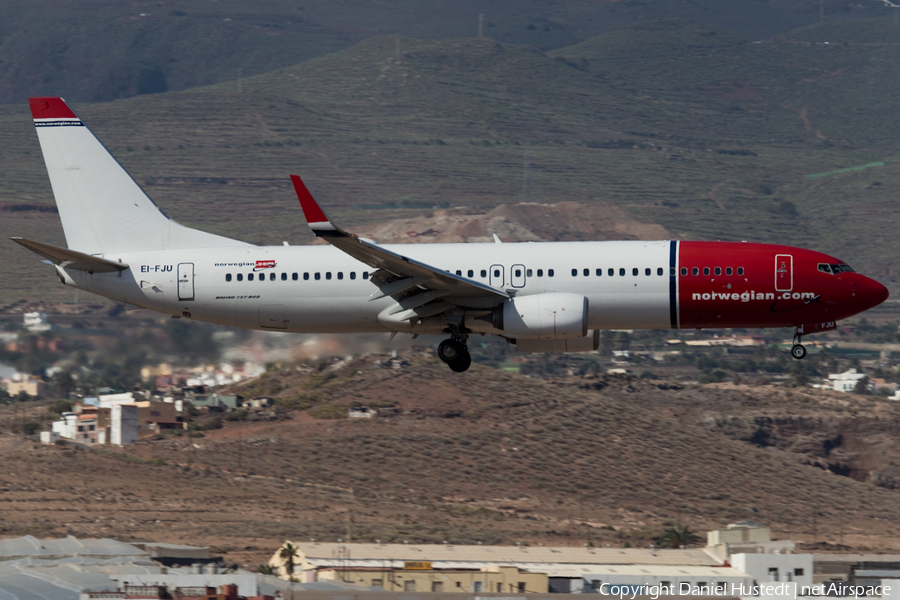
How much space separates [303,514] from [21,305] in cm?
8071

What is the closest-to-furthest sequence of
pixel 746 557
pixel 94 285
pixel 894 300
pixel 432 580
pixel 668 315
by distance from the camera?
pixel 668 315, pixel 94 285, pixel 432 580, pixel 746 557, pixel 894 300

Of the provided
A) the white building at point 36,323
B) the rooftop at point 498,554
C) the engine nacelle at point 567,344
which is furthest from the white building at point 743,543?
the white building at point 36,323

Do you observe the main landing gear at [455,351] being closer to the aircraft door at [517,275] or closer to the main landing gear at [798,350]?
the aircraft door at [517,275]

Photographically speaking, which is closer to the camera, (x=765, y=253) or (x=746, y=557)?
(x=765, y=253)

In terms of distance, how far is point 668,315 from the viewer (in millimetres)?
41469

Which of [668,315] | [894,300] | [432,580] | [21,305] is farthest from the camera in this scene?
[894,300]

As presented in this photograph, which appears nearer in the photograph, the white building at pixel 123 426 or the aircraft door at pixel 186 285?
the aircraft door at pixel 186 285

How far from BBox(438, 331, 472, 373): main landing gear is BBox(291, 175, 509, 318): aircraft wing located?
1415mm

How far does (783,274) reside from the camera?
41.3 m

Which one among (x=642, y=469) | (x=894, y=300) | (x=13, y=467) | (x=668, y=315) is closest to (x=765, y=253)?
(x=668, y=315)

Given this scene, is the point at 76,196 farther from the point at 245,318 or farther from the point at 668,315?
the point at 668,315

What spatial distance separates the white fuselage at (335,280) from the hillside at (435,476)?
28.2 meters

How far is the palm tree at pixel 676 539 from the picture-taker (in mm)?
71688

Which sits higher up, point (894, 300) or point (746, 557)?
point (894, 300)
